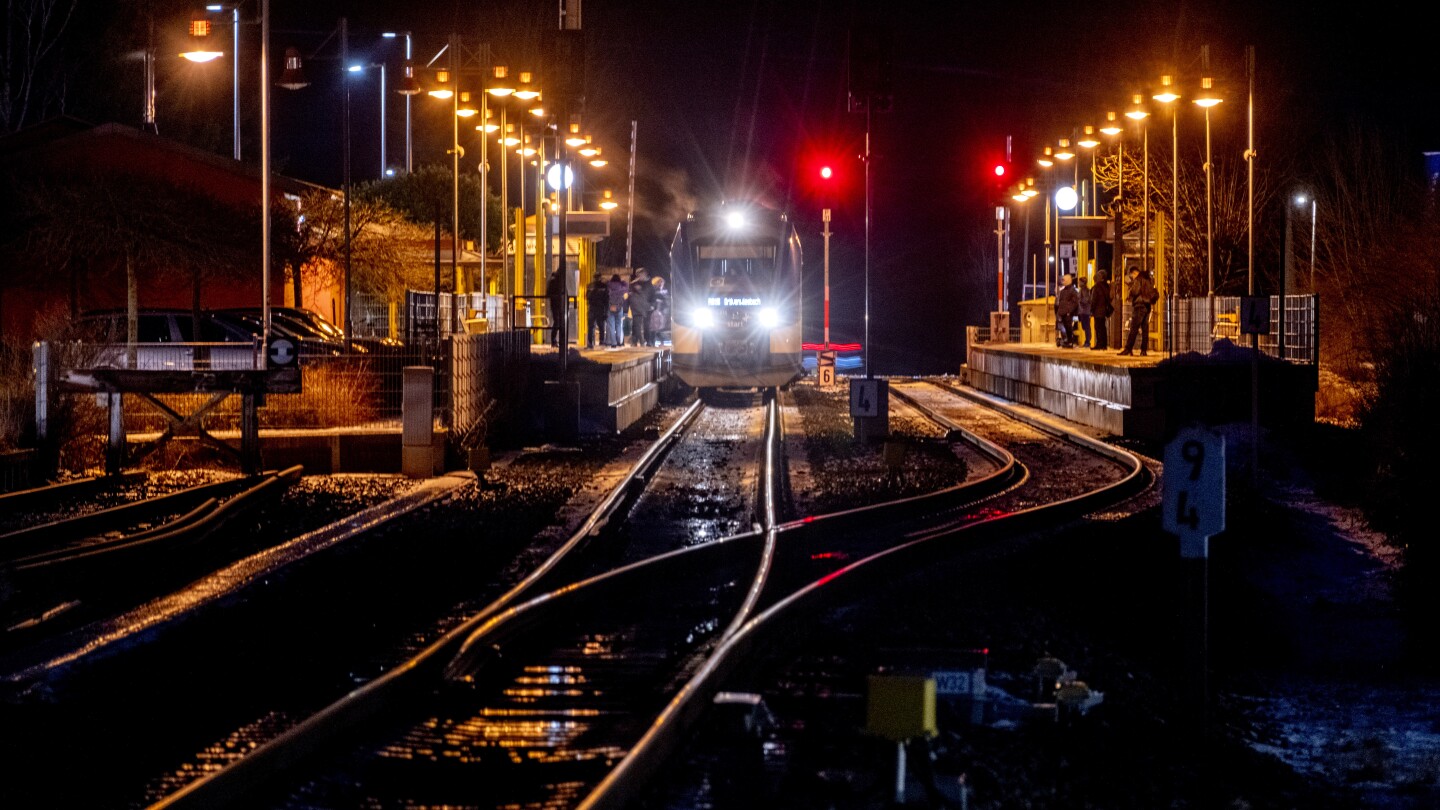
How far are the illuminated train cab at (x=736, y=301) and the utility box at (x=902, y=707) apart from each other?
31.6m

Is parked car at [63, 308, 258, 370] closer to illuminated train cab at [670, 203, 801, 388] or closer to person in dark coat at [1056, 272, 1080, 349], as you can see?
illuminated train cab at [670, 203, 801, 388]

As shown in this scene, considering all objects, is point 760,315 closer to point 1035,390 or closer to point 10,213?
point 1035,390

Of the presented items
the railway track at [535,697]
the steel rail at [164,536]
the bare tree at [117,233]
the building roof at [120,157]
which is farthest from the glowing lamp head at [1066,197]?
the railway track at [535,697]

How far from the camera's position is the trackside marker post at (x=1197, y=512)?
26.2 ft

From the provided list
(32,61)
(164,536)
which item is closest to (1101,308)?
(164,536)

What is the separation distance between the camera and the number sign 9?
8.00 m

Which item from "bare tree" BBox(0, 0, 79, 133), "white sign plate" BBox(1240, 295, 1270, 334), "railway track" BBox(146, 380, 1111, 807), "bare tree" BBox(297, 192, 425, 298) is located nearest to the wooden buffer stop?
"railway track" BBox(146, 380, 1111, 807)

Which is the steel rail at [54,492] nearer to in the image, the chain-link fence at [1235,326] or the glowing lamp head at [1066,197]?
the chain-link fence at [1235,326]

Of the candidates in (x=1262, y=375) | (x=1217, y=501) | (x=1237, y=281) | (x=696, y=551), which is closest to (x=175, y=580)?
(x=696, y=551)

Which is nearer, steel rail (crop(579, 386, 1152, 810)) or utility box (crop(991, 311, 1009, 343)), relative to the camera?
steel rail (crop(579, 386, 1152, 810))

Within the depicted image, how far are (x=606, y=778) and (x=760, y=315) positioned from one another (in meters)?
31.3

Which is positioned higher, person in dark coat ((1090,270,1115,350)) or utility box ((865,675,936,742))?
person in dark coat ((1090,270,1115,350))

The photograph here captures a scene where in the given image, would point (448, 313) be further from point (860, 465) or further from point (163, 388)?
point (860, 465)

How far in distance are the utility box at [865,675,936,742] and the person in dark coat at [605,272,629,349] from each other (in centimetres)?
3750
